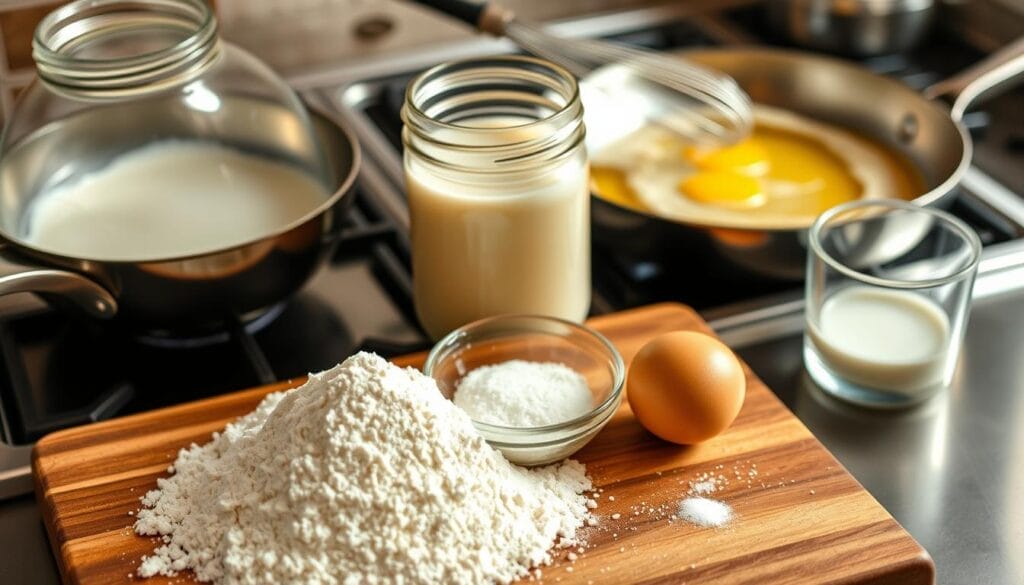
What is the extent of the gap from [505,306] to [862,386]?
11.2 inches

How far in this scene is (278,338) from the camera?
104cm

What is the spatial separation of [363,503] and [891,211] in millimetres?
520

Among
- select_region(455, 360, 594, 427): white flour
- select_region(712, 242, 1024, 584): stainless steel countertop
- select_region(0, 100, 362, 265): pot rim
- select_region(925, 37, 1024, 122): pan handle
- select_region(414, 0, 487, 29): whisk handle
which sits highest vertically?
select_region(414, 0, 487, 29): whisk handle

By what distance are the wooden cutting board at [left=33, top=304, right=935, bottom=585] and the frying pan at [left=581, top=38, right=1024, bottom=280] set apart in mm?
135

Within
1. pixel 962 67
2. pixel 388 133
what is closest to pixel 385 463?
pixel 388 133

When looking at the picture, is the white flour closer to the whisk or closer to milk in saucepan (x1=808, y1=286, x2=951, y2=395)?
milk in saucepan (x1=808, y1=286, x2=951, y2=395)

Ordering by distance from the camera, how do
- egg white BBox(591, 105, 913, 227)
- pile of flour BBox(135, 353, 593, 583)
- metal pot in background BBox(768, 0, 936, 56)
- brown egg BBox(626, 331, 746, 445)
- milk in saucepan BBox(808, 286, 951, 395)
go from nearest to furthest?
pile of flour BBox(135, 353, 593, 583) → brown egg BBox(626, 331, 746, 445) → milk in saucepan BBox(808, 286, 951, 395) → egg white BBox(591, 105, 913, 227) → metal pot in background BBox(768, 0, 936, 56)

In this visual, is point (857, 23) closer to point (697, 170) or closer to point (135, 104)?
point (697, 170)

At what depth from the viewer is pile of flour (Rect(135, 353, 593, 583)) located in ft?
2.38

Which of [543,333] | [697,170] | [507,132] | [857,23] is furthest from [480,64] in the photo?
[857,23]

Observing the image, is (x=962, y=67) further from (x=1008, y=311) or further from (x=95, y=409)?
(x=95, y=409)

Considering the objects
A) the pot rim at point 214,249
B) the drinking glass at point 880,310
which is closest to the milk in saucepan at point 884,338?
the drinking glass at point 880,310

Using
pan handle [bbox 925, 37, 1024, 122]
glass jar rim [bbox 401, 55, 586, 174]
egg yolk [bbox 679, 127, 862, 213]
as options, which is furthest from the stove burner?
pan handle [bbox 925, 37, 1024, 122]

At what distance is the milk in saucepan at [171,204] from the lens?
0.92 m
